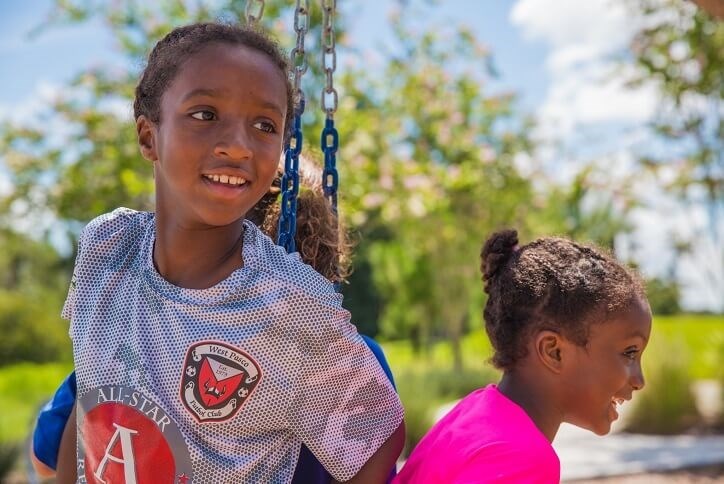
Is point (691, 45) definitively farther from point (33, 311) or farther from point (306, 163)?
point (33, 311)

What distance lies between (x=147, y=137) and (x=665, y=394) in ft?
27.1

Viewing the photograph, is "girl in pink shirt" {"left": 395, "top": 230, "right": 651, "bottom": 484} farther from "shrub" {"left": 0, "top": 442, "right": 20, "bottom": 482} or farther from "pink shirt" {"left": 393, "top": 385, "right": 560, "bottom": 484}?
"shrub" {"left": 0, "top": 442, "right": 20, "bottom": 482}

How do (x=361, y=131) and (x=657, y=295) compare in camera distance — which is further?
(x=657, y=295)

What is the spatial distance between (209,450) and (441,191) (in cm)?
928

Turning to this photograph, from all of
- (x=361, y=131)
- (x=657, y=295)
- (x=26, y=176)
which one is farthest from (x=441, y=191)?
(x=657, y=295)

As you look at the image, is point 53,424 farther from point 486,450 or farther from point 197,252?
point 486,450

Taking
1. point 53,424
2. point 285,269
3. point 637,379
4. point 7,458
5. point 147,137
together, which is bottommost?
point 7,458

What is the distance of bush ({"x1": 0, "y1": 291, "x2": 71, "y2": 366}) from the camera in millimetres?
14414

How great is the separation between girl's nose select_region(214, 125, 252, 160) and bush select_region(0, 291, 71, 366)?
1326 cm

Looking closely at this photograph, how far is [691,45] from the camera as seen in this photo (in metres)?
9.20

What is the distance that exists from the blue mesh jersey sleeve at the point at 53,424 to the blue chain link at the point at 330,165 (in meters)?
0.85

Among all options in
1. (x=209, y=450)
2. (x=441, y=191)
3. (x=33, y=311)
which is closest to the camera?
(x=209, y=450)

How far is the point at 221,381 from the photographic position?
68.7 inches

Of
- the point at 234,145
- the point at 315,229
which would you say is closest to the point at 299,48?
the point at 315,229
